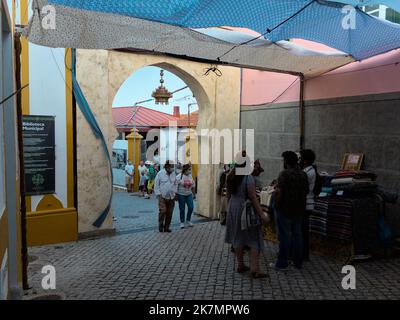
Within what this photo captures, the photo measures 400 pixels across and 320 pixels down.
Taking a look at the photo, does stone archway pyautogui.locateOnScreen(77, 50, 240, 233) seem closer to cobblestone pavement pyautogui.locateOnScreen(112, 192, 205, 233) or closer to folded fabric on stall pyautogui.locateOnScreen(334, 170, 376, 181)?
cobblestone pavement pyautogui.locateOnScreen(112, 192, 205, 233)

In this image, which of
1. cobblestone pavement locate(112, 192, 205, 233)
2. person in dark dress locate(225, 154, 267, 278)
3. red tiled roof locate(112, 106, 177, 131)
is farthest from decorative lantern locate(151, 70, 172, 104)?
person in dark dress locate(225, 154, 267, 278)

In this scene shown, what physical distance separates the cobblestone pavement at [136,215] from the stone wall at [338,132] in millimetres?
2691

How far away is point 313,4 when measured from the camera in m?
4.77

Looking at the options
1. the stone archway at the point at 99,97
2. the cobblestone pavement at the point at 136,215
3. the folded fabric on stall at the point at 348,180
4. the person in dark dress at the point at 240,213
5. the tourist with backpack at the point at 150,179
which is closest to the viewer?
the person in dark dress at the point at 240,213

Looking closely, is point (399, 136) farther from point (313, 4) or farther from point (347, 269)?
point (313, 4)

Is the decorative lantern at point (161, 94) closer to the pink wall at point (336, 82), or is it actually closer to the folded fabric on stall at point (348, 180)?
the pink wall at point (336, 82)

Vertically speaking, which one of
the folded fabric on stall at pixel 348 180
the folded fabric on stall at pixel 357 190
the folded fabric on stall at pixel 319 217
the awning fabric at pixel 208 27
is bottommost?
the folded fabric on stall at pixel 319 217

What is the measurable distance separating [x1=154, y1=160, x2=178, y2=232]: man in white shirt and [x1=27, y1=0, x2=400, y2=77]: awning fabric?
8.90ft

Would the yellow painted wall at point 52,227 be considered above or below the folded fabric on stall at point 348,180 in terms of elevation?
below

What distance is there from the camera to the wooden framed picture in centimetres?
679

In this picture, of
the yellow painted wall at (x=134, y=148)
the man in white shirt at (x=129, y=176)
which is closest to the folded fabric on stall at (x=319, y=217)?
the man in white shirt at (x=129, y=176)

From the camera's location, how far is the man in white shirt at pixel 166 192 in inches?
321
